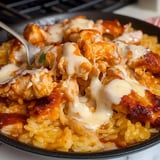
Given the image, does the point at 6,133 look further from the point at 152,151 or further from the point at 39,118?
the point at 152,151

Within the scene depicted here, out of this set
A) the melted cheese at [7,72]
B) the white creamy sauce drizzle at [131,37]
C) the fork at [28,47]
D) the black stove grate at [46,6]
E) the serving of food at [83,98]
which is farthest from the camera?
the black stove grate at [46,6]

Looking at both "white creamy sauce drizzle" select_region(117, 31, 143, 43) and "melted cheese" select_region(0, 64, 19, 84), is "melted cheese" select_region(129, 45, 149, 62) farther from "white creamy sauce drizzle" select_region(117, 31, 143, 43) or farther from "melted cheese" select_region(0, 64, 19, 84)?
"melted cheese" select_region(0, 64, 19, 84)

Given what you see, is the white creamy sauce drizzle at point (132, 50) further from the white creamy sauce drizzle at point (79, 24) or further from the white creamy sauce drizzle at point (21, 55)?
the white creamy sauce drizzle at point (21, 55)

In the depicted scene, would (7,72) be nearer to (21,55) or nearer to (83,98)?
(21,55)

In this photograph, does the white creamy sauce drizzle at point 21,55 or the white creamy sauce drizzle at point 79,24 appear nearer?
the white creamy sauce drizzle at point 21,55

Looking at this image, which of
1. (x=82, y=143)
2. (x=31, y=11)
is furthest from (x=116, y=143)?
(x=31, y=11)

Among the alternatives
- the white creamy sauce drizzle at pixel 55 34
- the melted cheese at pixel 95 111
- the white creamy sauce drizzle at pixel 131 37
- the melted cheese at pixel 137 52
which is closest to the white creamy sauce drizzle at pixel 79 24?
the white creamy sauce drizzle at pixel 55 34

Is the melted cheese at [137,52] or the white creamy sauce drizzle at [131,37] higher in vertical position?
the white creamy sauce drizzle at [131,37]

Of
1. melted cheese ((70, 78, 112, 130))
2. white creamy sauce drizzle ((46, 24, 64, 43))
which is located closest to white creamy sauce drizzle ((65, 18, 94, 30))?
white creamy sauce drizzle ((46, 24, 64, 43))
